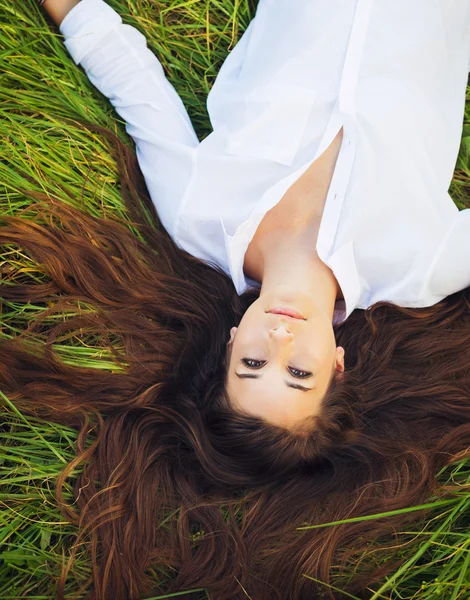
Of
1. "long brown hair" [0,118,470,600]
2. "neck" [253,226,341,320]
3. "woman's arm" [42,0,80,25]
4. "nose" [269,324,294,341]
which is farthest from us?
"woman's arm" [42,0,80,25]

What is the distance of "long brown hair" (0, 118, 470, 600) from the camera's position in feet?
8.23

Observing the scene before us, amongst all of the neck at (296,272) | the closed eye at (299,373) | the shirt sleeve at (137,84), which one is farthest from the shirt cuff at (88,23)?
the closed eye at (299,373)

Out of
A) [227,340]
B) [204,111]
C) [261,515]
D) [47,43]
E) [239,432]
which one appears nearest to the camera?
[239,432]

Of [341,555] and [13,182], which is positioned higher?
[13,182]

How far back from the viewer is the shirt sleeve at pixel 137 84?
109 inches

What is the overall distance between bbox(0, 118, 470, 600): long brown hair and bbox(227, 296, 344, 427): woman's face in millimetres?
113

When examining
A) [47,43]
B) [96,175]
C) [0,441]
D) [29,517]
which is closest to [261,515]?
[29,517]

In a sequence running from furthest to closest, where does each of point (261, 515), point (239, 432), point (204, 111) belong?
1. point (204, 111)
2. point (261, 515)
3. point (239, 432)

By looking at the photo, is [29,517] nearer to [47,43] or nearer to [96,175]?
[96,175]

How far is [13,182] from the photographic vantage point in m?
2.83

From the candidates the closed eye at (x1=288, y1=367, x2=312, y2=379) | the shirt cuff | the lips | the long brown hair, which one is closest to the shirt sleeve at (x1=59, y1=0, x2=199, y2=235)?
the shirt cuff

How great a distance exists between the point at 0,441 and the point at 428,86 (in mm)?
2391

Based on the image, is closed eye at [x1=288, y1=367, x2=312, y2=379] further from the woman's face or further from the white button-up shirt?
the white button-up shirt

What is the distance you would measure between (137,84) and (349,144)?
102cm
